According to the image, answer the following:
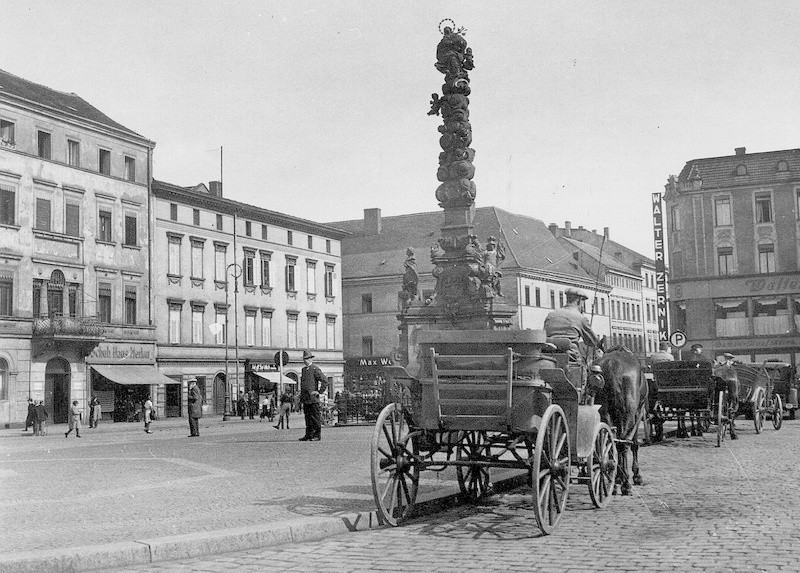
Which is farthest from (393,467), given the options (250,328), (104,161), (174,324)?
(250,328)

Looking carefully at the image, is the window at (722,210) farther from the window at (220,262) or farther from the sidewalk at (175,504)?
the sidewalk at (175,504)

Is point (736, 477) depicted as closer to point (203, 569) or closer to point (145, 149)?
point (203, 569)

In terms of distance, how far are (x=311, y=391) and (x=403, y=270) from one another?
57.4m

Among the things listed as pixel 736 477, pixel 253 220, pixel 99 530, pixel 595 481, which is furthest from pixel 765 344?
pixel 99 530

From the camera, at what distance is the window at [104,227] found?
4653 cm

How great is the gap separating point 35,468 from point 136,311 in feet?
113

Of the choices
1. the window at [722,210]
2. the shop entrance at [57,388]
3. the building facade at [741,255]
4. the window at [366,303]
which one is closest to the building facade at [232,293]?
the shop entrance at [57,388]

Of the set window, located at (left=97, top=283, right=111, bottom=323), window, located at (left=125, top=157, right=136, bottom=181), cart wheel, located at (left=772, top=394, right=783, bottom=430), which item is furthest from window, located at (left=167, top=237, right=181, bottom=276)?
cart wheel, located at (left=772, top=394, right=783, bottom=430)

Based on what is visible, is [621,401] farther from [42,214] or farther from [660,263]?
[660,263]

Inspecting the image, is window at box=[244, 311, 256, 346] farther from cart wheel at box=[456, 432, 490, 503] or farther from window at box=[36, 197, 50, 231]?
cart wheel at box=[456, 432, 490, 503]

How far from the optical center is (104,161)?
1871 inches

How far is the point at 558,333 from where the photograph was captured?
10398 millimetres

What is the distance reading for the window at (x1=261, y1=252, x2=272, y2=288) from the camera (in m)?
58.6

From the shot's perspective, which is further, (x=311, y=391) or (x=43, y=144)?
(x=43, y=144)
